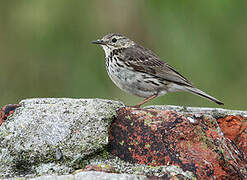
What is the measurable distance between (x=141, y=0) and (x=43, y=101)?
13.7 ft

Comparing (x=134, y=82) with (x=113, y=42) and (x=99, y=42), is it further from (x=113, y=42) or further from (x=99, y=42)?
(x=113, y=42)

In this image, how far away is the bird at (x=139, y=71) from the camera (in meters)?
6.30

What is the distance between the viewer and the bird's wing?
6793 millimetres

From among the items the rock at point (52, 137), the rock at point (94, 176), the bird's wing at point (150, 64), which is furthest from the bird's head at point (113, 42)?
the rock at point (94, 176)

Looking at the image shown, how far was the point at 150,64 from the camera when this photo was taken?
7141mm

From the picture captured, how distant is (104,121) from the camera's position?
304cm

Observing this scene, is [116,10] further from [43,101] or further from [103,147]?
[103,147]

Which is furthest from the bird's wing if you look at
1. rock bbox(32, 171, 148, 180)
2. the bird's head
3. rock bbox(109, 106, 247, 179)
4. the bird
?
rock bbox(32, 171, 148, 180)

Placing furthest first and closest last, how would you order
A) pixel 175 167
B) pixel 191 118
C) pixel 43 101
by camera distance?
pixel 43 101 < pixel 191 118 < pixel 175 167

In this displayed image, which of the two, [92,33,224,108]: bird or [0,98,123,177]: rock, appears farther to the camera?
[92,33,224,108]: bird

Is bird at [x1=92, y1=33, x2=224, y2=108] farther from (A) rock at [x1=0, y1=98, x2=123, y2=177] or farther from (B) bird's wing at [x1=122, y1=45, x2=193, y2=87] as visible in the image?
(A) rock at [x1=0, y1=98, x2=123, y2=177]

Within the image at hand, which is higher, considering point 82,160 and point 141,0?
point 141,0

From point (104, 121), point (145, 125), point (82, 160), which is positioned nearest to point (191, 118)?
point (145, 125)

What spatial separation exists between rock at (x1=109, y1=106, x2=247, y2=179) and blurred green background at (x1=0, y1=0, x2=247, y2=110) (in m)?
3.65
